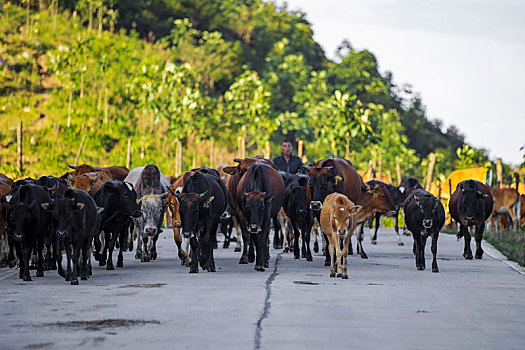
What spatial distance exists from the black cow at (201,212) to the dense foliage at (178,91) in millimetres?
29382

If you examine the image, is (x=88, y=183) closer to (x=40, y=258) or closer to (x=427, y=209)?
(x=40, y=258)

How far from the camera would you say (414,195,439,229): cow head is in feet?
55.9

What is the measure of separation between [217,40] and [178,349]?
70422 millimetres

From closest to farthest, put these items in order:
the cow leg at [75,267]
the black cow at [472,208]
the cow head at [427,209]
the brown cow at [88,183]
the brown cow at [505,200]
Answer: the cow leg at [75,267], the cow head at [427,209], the brown cow at [88,183], the black cow at [472,208], the brown cow at [505,200]

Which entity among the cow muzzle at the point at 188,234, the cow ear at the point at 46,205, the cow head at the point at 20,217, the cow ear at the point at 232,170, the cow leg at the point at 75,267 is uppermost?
the cow ear at the point at 232,170

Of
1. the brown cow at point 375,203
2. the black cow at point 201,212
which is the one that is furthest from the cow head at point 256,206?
the brown cow at point 375,203

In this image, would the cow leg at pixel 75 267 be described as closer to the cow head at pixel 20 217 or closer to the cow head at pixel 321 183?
the cow head at pixel 20 217

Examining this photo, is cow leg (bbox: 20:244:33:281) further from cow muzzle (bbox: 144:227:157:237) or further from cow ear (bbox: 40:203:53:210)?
cow muzzle (bbox: 144:227:157:237)

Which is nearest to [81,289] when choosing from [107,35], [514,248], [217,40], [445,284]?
[445,284]

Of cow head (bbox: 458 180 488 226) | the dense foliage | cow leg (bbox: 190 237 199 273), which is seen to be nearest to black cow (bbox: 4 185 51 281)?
cow leg (bbox: 190 237 199 273)

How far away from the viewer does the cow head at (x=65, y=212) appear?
14.6 m

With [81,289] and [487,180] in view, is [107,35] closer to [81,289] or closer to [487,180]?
[487,180]

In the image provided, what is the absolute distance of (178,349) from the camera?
8414mm

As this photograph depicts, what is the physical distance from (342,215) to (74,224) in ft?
13.4
